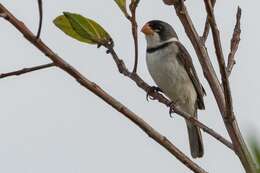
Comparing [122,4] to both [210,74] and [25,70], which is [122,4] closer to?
[210,74]

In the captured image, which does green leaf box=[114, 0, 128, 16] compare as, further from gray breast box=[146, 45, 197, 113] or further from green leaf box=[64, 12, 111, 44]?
gray breast box=[146, 45, 197, 113]

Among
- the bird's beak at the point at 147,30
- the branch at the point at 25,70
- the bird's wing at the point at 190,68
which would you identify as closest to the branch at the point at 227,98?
the branch at the point at 25,70

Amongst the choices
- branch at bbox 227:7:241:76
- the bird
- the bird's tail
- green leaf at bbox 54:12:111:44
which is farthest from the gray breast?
green leaf at bbox 54:12:111:44

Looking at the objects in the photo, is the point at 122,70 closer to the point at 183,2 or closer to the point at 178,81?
the point at 183,2

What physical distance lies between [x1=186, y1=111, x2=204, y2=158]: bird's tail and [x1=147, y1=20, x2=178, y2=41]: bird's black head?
857mm

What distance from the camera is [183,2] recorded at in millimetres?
1533

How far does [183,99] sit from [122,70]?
11.2 ft

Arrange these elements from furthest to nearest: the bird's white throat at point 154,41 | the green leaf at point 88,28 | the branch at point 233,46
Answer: the bird's white throat at point 154,41, the branch at point 233,46, the green leaf at point 88,28

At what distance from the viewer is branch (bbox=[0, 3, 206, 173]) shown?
142cm

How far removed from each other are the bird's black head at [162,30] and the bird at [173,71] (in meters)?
0.01

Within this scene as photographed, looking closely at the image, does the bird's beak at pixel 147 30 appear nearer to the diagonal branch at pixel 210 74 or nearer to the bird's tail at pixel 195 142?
the bird's tail at pixel 195 142

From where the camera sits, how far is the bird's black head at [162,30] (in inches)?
223

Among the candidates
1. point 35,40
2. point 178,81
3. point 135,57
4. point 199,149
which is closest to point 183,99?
point 178,81

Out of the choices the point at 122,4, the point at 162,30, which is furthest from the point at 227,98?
the point at 162,30
